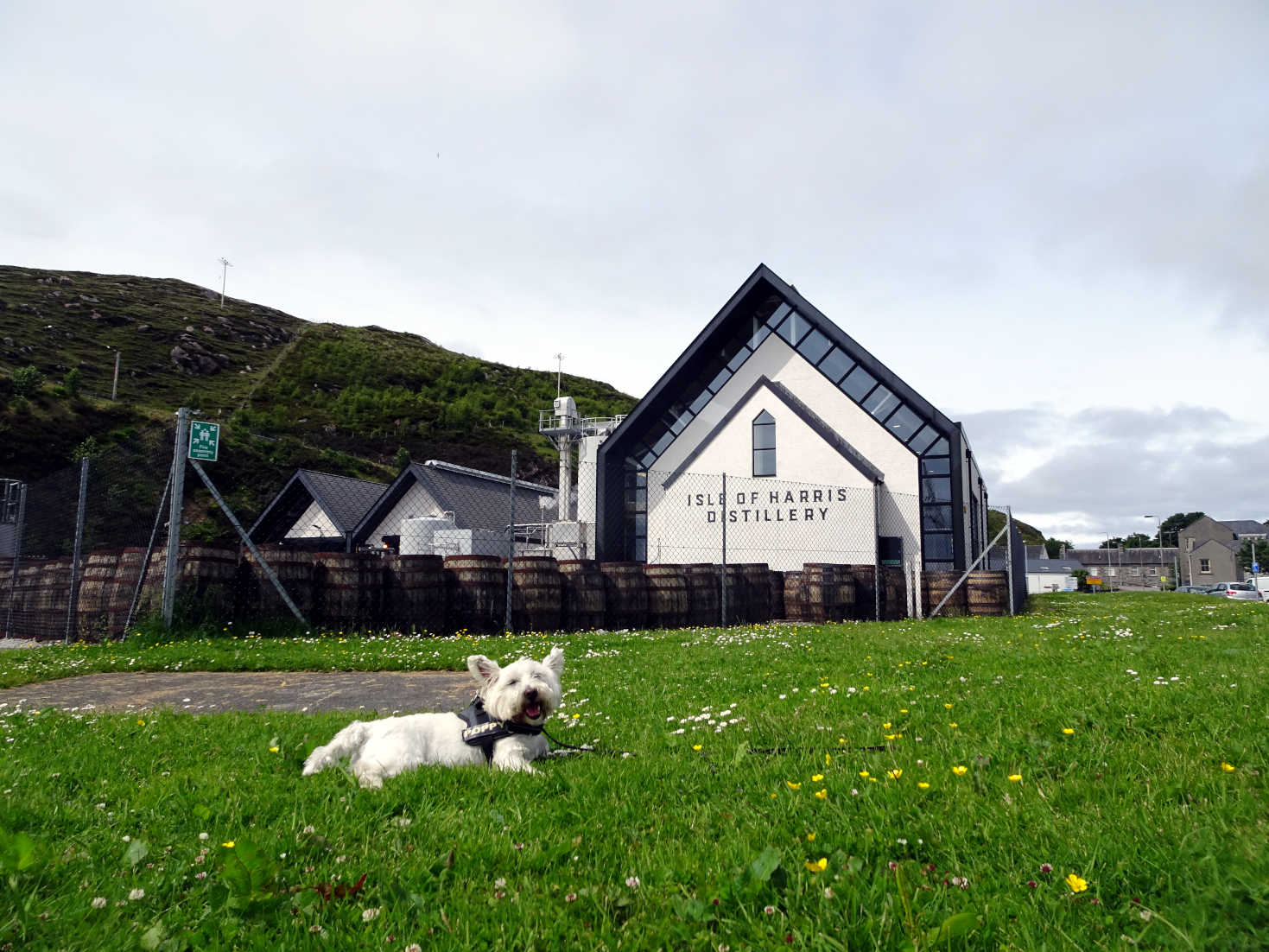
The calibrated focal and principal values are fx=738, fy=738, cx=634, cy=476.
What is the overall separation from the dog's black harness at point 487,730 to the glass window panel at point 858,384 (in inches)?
845

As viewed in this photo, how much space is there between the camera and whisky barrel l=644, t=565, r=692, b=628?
15.6 meters

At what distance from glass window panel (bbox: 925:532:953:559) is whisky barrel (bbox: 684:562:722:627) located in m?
9.13

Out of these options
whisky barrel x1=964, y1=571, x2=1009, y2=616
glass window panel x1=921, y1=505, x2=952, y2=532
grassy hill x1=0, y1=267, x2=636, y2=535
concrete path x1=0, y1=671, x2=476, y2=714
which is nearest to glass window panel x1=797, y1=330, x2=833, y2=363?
glass window panel x1=921, y1=505, x2=952, y2=532

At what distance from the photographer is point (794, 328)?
1000 inches

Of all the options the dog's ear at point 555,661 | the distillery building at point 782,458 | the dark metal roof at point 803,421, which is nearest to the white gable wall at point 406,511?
the distillery building at point 782,458

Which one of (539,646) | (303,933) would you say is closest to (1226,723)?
(303,933)

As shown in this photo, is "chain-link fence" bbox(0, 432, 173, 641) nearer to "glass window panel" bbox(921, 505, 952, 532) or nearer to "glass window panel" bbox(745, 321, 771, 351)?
"glass window panel" bbox(745, 321, 771, 351)

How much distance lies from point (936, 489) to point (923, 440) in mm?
1601

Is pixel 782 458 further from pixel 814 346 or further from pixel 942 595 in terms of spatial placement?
pixel 942 595

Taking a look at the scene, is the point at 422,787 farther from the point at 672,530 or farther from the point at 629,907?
the point at 672,530

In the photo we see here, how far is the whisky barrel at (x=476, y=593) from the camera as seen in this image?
543 inches

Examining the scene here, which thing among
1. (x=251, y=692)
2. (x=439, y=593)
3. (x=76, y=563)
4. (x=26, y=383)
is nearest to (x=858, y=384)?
(x=439, y=593)

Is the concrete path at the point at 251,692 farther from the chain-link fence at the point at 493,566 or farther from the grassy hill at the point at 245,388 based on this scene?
the grassy hill at the point at 245,388

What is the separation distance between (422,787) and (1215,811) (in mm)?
3411
